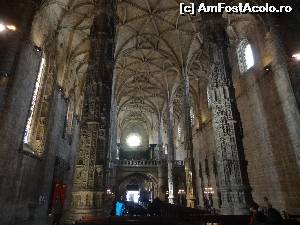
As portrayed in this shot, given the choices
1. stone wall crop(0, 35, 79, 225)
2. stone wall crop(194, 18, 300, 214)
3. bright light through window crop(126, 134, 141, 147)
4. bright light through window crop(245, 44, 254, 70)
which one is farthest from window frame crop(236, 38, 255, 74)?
bright light through window crop(126, 134, 141, 147)

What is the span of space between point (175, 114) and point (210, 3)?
79.0 feet

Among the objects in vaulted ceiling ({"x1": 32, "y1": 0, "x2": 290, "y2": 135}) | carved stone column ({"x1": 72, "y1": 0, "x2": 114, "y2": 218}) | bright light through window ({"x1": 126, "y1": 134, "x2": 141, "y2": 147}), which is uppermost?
vaulted ceiling ({"x1": 32, "y1": 0, "x2": 290, "y2": 135})

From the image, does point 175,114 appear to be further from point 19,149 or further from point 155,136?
point 19,149

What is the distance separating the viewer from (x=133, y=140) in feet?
138

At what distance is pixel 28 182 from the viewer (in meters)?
13.3

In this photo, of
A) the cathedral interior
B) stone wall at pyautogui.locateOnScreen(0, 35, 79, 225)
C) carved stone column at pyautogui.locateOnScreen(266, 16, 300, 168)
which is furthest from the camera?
carved stone column at pyautogui.locateOnScreen(266, 16, 300, 168)

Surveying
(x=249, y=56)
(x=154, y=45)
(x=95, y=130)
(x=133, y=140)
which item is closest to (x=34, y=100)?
(x=95, y=130)

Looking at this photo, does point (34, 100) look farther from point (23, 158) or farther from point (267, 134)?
point (267, 134)

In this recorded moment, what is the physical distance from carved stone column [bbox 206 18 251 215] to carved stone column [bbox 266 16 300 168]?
4.54 metres

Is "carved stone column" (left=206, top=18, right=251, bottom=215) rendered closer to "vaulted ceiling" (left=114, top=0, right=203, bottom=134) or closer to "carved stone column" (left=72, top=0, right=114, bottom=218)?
"carved stone column" (left=72, top=0, right=114, bottom=218)

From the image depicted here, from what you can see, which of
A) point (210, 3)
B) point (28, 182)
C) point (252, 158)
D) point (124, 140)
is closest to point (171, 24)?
point (210, 3)

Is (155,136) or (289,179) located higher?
(155,136)

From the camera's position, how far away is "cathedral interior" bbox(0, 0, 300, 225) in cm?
803

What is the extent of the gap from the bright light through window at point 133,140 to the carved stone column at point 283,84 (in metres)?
30.8
